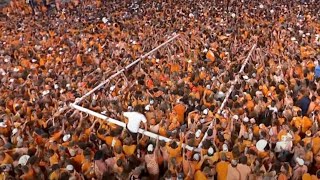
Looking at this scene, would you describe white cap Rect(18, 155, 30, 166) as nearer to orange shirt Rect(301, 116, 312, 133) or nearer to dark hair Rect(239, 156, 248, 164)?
dark hair Rect(239, 156, 248, 164)

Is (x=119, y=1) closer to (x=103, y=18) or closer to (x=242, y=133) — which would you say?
(x=103, y=18)

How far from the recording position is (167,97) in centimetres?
878

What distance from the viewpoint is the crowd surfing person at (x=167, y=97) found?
6.57 m

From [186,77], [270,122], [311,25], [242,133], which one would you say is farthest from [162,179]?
[311,25]

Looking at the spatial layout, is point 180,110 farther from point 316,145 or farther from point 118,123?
point 316,145

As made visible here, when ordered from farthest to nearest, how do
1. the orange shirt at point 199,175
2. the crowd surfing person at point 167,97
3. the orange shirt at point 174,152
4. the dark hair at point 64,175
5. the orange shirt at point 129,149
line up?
the orange shirt at point 129,149 → the orange shirt at point 174,152 → the crowd surfing person at point 167,97 → the dark hair at point 64,175 → the orange shirt at point 199,175

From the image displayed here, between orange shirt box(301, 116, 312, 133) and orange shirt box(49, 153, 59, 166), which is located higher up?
orange shirt box(301, 116, 312, 133)

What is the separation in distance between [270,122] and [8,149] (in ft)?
15.2

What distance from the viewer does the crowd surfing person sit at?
21.6 feet

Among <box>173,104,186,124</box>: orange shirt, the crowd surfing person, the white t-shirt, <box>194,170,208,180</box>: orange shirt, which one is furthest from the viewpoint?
<box>173,104,186,124</box>: orange shirt

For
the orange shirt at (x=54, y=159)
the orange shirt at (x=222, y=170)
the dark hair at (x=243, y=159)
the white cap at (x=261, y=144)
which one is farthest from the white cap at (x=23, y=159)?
the white cap at (x=261, y=144)

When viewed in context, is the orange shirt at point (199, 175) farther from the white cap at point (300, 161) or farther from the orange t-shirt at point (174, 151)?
the white cap at point (300, 161)

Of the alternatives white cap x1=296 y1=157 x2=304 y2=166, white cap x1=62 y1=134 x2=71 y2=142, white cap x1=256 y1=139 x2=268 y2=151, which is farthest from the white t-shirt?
white cap x1=296 y1=157 x2=304 y2=166

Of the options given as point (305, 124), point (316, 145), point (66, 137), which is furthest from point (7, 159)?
point (305, 124)
